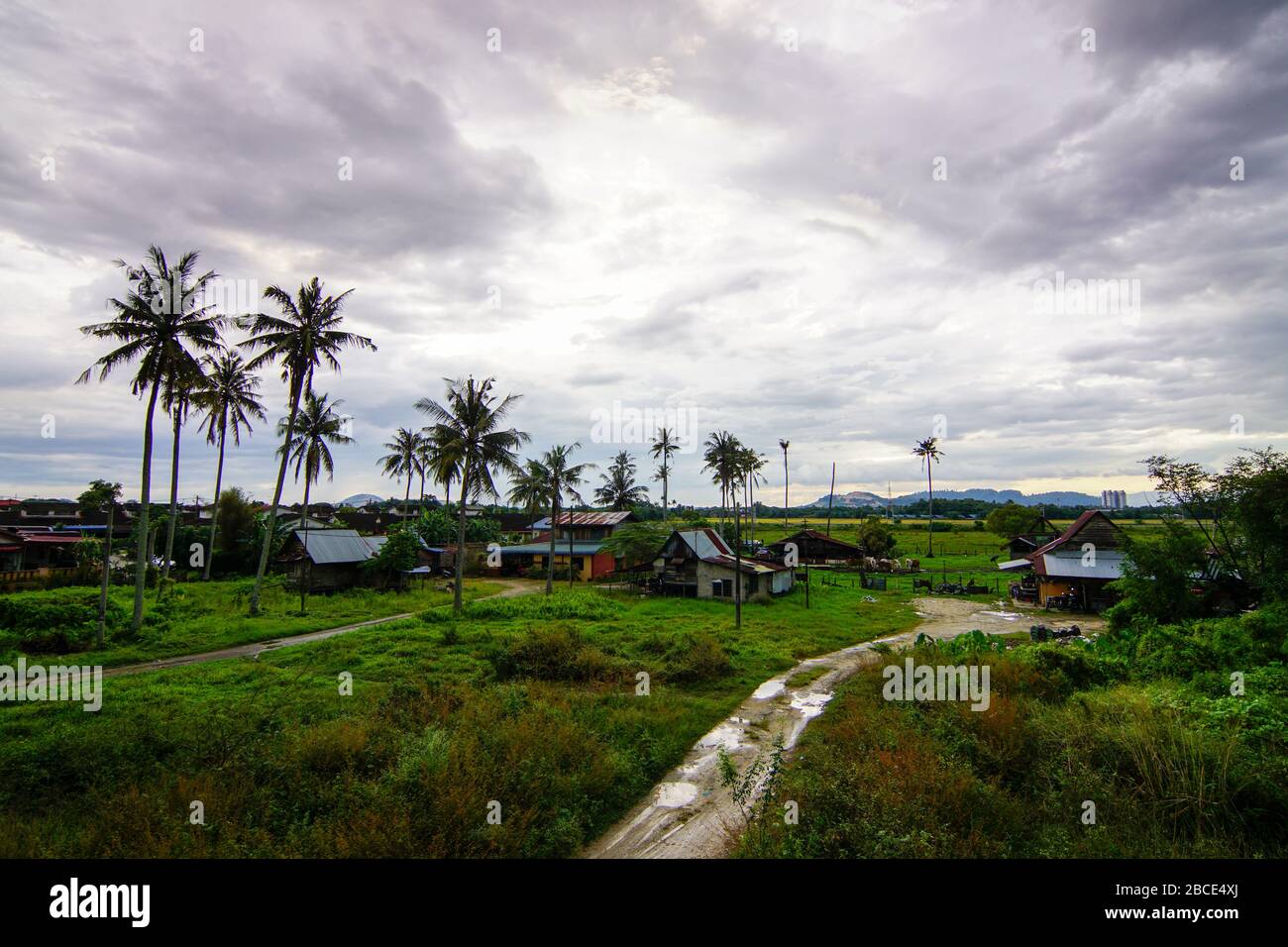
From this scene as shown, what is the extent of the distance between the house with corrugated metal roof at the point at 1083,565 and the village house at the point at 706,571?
17.1m

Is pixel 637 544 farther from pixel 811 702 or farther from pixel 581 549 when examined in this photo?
pixel 811 702

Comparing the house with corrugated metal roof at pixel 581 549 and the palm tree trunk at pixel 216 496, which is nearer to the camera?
the palm tree trunk at pixel 216 496

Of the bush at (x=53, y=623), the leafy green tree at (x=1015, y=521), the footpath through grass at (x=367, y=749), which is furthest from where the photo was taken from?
the leafy green tree at (x=1015, y=521)

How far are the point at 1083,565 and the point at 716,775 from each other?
35218 mm

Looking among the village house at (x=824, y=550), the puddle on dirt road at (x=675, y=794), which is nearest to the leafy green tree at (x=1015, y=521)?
the village house at (x=824, y=550)

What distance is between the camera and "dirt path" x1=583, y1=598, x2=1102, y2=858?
9055mm

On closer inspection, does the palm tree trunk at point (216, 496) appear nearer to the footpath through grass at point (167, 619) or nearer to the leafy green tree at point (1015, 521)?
the footpath through grass at point (167, 619)

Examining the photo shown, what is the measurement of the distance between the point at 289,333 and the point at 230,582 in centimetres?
2541

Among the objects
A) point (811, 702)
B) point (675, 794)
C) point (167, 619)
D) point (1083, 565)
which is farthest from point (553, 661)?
point (1083, 565)

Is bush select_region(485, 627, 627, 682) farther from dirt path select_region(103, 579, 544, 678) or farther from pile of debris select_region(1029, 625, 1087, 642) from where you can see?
pile of debris select_region(1029, 625, 1087, 642)

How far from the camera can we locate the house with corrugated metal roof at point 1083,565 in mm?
34844

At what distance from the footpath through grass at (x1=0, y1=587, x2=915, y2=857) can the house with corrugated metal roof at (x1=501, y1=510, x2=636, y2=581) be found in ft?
106

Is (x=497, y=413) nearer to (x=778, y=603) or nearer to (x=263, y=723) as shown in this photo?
(x=263, y=723)
